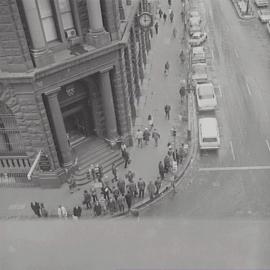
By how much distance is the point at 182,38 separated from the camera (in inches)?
1927

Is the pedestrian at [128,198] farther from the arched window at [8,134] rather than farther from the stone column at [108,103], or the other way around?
the arched window at [8,134]

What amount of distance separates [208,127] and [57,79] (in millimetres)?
11652

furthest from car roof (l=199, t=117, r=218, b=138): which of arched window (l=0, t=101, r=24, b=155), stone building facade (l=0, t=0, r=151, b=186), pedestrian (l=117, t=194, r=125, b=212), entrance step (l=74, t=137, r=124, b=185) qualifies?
arched window (l=0, t=101, r=24, b=155)

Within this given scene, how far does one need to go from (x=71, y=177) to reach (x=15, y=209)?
3.88 metres

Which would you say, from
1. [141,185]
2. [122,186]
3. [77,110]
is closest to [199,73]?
[77,110]

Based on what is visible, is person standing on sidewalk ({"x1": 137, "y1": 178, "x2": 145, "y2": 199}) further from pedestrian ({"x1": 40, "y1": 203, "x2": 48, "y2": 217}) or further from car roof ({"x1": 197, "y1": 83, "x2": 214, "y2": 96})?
car roof ({"x1": 197, "y1": 83, "x2": 214, "y2": 96})

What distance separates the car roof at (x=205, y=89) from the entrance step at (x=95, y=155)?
32.5 feet

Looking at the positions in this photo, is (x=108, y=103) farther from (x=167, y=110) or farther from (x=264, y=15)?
(x=264, y=15)

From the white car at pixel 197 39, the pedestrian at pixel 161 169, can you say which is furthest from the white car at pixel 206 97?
the white car at pixel 197 39

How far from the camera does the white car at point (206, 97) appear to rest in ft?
111

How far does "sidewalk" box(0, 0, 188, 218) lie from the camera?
25953mm

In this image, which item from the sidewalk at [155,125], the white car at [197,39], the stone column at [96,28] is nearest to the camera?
the stone column at [96,28]

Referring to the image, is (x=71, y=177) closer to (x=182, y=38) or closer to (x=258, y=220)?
(x=258, y=220)

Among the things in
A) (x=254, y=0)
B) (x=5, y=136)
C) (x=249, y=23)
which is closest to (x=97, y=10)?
(x=5, y=136)
